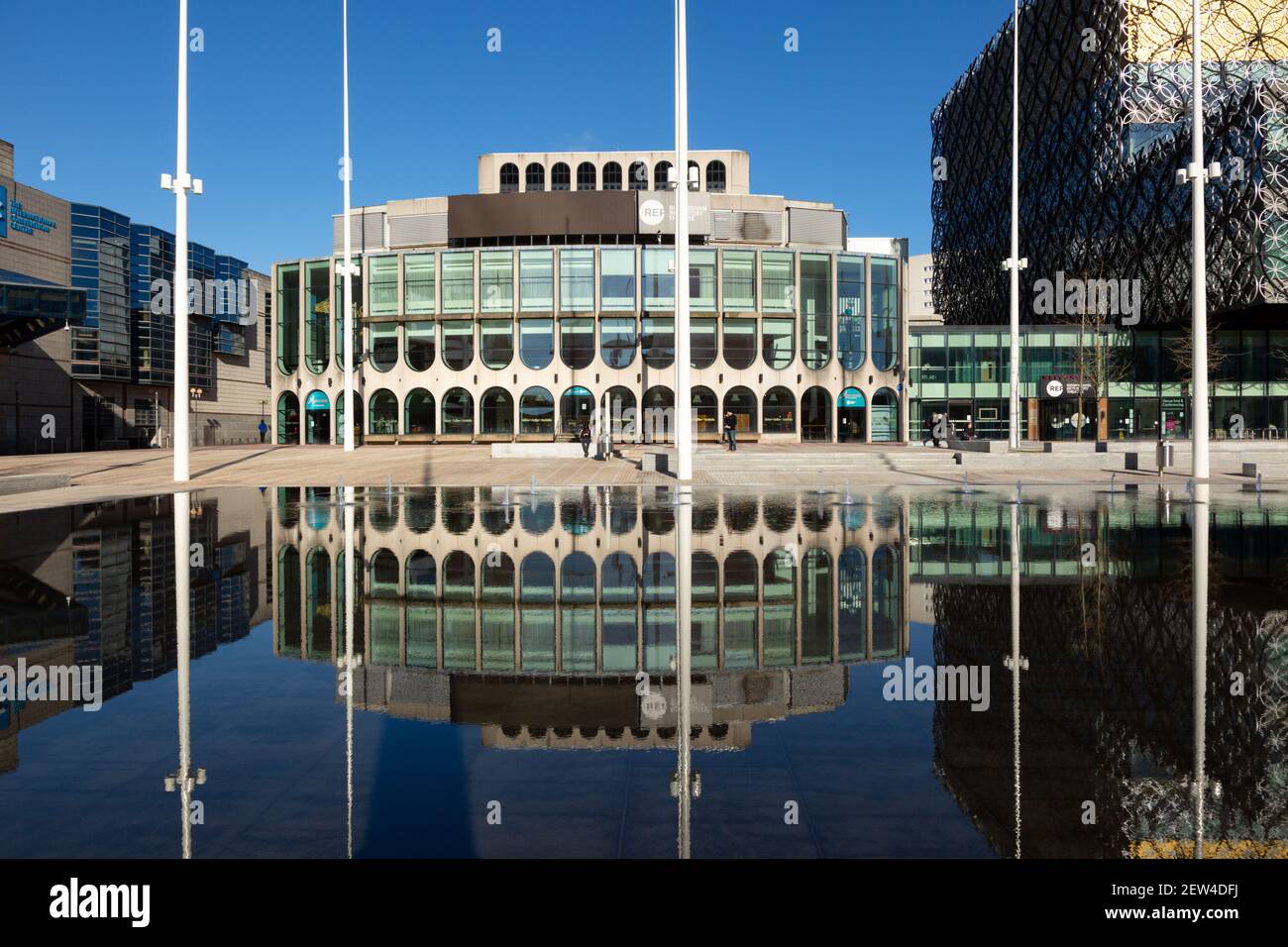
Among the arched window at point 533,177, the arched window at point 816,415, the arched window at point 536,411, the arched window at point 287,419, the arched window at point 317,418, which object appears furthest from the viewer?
the arched window at point 533,177

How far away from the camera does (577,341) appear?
2539 inches

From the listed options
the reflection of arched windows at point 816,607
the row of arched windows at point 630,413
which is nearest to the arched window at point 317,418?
the row of arched windows at point 630,413

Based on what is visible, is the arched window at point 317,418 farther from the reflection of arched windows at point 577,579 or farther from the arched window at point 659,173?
the reflection of arched windows at point 577,579

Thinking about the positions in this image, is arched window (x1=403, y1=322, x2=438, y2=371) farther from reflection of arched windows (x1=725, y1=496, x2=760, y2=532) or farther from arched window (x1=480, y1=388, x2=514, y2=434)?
reflection of arched windows (x1=725, y1=496, x2=760, y2=532)

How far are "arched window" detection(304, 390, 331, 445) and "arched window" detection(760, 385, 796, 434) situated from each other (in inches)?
1260

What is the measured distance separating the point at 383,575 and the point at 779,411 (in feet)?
181

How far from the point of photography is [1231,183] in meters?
57.9

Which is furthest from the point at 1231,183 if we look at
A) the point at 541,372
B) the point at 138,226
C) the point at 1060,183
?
the point at 138,226

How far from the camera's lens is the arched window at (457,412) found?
65.4 m

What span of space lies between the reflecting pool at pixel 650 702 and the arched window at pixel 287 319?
58.6m

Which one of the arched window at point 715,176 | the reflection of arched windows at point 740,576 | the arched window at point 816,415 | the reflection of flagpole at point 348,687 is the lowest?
the reflection of flagpole at point 348,687

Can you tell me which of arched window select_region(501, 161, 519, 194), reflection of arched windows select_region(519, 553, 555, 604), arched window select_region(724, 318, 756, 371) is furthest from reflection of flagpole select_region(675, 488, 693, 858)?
arched window select_region(501, 161, 519, 194)

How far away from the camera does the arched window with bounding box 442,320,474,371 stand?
6531cm
